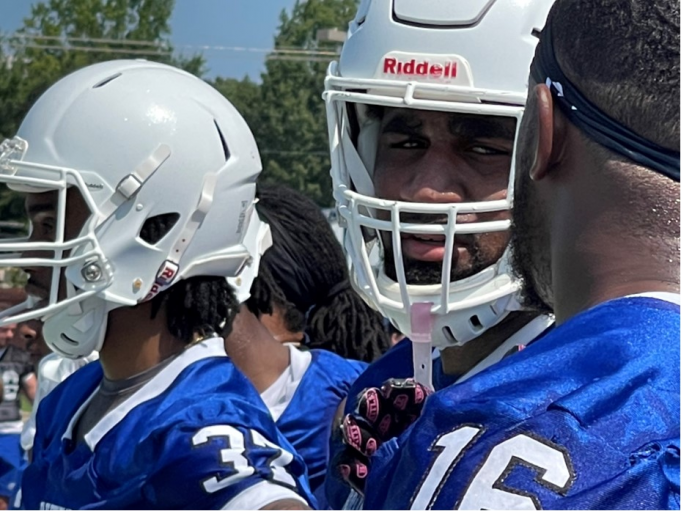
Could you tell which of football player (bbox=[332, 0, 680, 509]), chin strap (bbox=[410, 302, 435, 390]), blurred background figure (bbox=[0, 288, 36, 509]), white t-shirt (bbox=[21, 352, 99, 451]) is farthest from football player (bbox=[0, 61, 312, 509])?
white t-shirt (bbox=[21, 352, 99, 451])

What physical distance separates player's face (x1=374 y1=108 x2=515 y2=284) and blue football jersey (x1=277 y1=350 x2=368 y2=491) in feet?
3.22

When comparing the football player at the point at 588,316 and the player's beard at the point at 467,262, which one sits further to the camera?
the player's beard at the point at 467,262

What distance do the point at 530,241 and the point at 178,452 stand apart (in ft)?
3.33

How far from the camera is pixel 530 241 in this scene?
1.24m

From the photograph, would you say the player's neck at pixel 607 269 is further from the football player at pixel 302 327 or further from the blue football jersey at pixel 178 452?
the football player at pixel 302 327

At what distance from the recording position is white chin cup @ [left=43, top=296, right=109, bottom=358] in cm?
232

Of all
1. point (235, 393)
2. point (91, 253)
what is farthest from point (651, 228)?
point (91, 253)

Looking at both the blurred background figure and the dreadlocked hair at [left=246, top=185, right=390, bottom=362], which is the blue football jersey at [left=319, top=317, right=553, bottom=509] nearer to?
the dreadlocked hair at [left=246, top=185, right=390, bottom=362]

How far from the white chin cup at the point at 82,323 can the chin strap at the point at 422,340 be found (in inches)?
26.5

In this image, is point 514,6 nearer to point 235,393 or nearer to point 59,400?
point 235,393

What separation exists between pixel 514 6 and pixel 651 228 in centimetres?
111

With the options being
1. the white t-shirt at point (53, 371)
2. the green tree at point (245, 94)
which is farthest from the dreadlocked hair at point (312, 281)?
the green tree at point (245, 94)

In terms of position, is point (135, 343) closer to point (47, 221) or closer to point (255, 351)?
point (47, 221)

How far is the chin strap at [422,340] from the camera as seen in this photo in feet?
6.59
